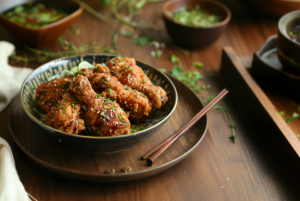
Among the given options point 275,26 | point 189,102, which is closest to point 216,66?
point 189,102

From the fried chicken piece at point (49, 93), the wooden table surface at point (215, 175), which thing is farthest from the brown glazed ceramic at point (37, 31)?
the fried chicken piece at point (49, 93)

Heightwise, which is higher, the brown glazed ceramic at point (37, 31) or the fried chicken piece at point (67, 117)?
the fried chicken piece at point (67, 117)

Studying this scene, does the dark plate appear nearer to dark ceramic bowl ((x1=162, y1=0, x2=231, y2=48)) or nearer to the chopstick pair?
dark ceramic bowl ((x1=162, y1=0, x2=231, y2=48))

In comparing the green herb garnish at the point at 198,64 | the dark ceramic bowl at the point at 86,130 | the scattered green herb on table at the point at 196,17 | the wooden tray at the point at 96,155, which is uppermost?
the dark ceramic bowl at the point at 86,130

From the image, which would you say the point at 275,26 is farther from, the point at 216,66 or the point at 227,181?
the point at 227,181

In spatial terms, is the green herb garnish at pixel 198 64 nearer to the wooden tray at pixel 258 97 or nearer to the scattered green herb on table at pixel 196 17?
the wooden tray at pixel 258 97
